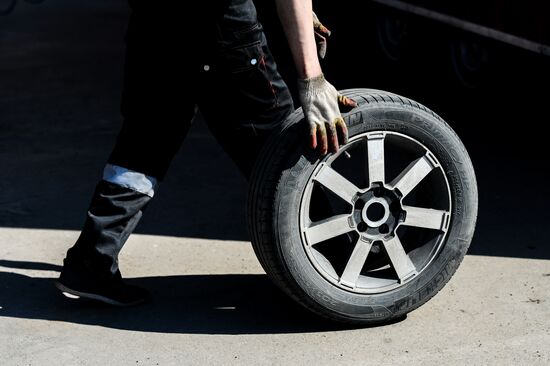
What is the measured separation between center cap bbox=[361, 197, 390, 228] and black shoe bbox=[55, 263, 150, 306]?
3.38ft

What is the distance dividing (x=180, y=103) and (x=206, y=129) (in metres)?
2.98

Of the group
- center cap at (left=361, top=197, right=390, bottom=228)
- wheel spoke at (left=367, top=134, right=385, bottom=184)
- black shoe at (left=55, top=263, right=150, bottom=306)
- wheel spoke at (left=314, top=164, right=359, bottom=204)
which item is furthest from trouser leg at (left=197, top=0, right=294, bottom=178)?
black shoe at (left=55, top=263, right=150, bottom=306)

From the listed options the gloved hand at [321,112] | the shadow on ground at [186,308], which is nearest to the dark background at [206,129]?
the shadow on ground at [186,308]

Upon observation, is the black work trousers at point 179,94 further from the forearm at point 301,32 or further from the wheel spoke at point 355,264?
the wheel spoke at point 355,264

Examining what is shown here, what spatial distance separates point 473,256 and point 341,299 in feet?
3.47

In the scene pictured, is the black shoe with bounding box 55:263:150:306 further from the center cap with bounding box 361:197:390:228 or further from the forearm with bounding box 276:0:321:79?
the forearm with bounding box 276:0:321:79

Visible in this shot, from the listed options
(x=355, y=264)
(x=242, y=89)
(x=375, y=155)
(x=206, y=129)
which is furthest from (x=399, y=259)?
(x=206, y=129)

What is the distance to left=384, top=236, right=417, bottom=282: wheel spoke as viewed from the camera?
433cm

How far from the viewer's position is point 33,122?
7527 millimetres

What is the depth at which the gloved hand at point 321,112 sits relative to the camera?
4.07 m

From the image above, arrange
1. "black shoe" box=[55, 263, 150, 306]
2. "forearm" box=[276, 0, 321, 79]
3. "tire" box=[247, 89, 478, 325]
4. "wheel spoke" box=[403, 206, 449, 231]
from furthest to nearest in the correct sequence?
1. "black shoe" box=[55, 263, 150, 306]
2. "wheel spoke" box=[403, 206, 449, 231]
3. "tire" box=[247, 89, 478, 325]
4. "forearm" box=[276, 0, 321, 79]

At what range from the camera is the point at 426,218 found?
14.3 ft

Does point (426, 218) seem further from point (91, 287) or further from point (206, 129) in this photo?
point (206, 129)

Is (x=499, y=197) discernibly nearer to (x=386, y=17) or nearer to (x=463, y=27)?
(x=463, y=27)
